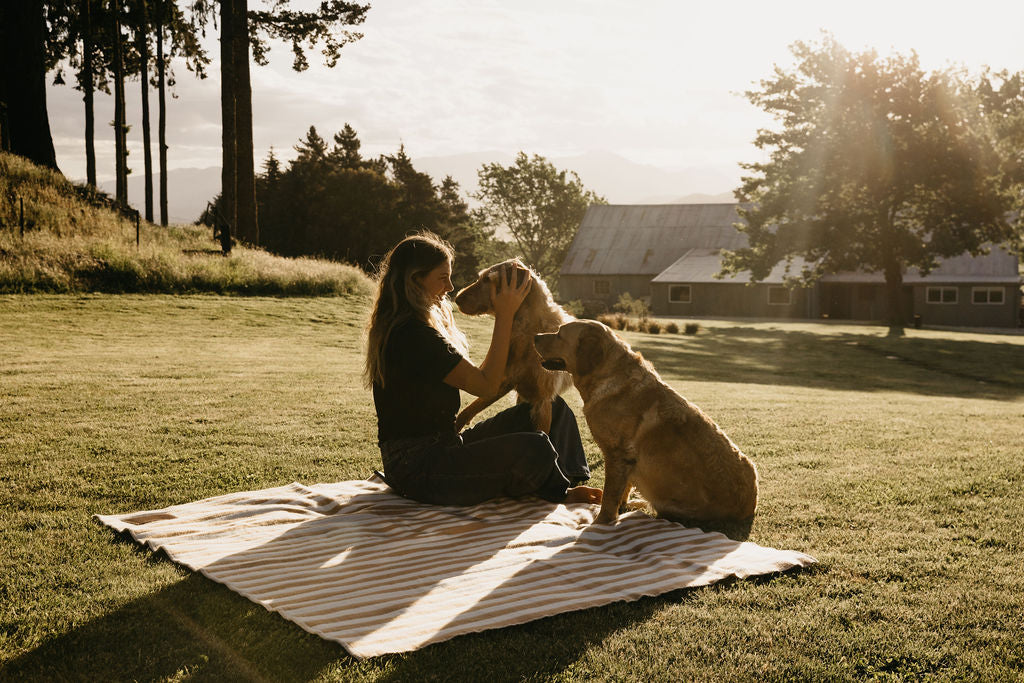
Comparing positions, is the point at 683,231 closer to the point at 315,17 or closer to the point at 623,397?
the point at 315,17

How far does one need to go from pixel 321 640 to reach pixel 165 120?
3599cm

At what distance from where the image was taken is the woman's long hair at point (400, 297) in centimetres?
470

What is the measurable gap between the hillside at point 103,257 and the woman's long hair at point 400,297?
570 inches

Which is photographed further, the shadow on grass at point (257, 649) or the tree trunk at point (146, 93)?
the tree trunk at point (146, 93)

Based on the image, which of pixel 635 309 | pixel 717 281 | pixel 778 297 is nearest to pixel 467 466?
pixel 635 309

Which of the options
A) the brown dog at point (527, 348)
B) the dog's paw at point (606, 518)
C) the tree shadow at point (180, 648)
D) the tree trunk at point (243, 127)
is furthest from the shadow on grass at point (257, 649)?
the tree trunk at point (243, 127)

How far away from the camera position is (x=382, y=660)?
2.94 meters

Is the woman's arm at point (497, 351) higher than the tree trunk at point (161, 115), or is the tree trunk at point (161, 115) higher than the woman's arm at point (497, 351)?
the tree trunk at point (161, 115)

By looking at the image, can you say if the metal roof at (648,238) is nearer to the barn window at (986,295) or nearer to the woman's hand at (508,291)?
the barn window at (986,295)

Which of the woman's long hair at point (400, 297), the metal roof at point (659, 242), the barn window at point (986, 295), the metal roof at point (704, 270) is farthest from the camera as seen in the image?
the metal roof at point (659, 242)

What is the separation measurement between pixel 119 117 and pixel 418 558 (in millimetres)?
33124

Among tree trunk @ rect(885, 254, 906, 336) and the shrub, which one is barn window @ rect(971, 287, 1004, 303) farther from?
the shrub

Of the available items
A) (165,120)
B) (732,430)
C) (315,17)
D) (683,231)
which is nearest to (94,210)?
(315,17)

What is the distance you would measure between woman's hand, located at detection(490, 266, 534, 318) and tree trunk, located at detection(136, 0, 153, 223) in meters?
28.6
